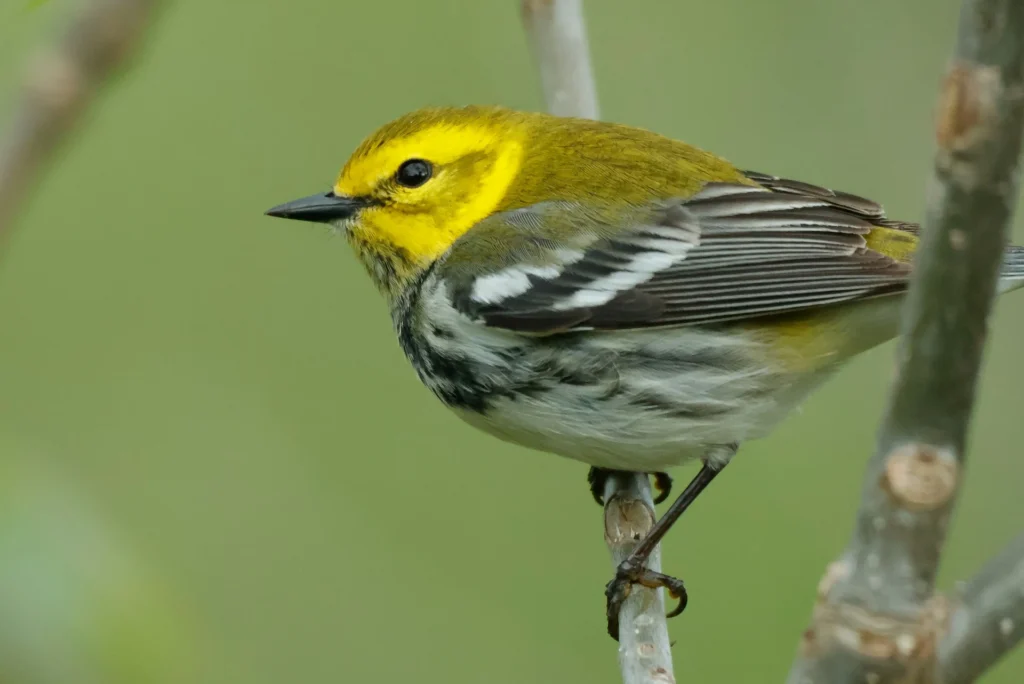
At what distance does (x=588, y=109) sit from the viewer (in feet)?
13.2

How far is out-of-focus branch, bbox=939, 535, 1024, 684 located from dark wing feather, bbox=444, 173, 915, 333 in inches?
81.8

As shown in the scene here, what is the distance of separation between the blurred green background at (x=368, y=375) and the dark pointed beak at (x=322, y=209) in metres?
0.48

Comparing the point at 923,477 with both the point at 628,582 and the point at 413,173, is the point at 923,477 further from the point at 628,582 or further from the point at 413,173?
the point at 413,173

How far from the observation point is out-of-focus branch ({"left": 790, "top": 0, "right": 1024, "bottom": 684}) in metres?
1.17

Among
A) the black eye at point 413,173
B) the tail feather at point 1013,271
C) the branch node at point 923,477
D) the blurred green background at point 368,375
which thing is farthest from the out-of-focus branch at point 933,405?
the blurred green background at point 368,375

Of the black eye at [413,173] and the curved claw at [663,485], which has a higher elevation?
the black eye at [413,173]

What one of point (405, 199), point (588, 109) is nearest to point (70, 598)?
point (405, 199)

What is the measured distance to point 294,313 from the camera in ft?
20.1

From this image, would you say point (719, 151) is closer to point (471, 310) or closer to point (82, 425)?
point (471, 310)

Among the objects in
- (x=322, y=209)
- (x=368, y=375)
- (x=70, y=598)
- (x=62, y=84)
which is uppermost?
(x=62, y=84)

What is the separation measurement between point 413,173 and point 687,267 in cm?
87

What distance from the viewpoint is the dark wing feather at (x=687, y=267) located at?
3371 mm

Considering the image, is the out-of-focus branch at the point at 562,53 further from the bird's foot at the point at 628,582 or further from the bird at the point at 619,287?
the bird's foot at the point at 628,582

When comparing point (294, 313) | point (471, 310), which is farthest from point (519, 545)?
point (471, 310)
